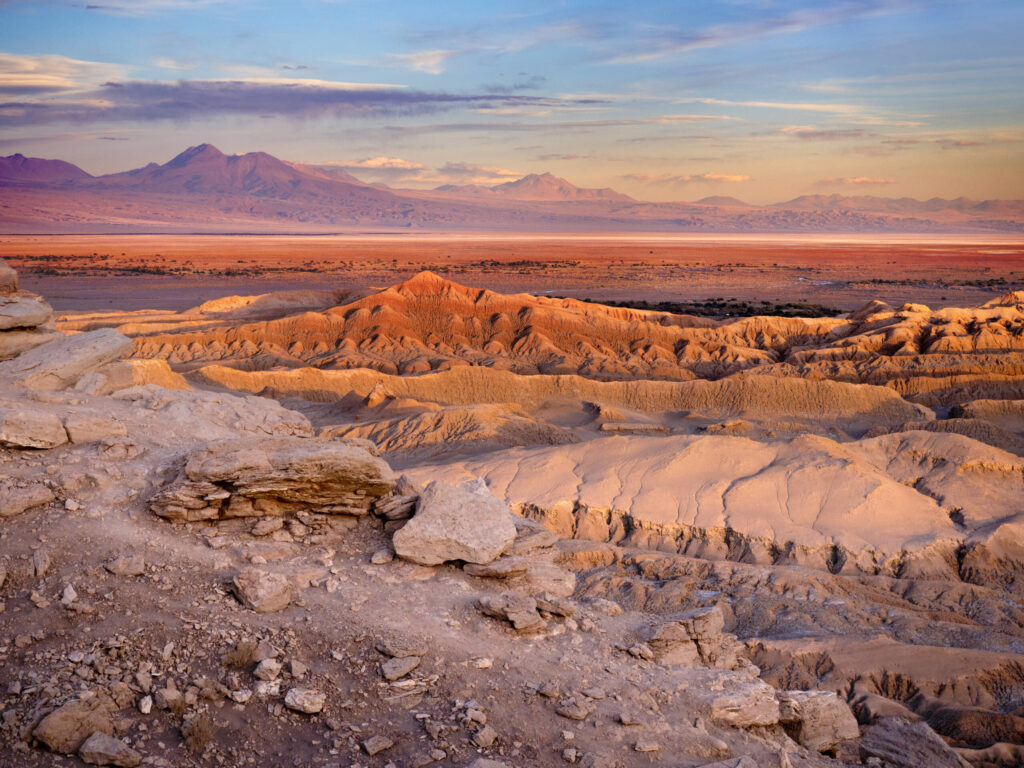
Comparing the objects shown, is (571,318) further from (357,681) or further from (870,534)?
(357,681)

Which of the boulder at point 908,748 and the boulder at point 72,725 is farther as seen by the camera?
the boulder at point 908,748

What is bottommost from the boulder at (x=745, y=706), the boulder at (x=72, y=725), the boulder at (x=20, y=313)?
the boulder at (x=745, y=706)

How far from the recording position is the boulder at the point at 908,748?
23.8 ft

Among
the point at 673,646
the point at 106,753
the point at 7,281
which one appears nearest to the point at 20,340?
the point at 7,281

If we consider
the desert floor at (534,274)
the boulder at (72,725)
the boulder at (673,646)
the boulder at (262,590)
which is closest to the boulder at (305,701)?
the boulder at (262,590)

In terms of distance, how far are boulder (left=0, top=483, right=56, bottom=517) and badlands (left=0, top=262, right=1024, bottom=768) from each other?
2 centimetres

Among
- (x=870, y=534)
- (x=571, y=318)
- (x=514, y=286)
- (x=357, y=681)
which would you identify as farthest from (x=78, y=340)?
(x=514, y=286)

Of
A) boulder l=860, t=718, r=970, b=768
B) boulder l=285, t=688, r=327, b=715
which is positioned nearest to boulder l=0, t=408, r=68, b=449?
boulder l=285, t=688, r=327, b=715

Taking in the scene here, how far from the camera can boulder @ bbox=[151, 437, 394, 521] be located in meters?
7.80

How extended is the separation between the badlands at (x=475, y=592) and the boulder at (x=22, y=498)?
2 centimetres

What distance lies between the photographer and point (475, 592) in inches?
307

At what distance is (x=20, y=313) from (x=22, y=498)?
4612 mm

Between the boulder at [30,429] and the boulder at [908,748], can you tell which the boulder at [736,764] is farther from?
the boulder at [30,429]

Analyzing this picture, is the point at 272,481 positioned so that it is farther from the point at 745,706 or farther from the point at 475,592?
the point at 745,706
